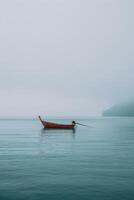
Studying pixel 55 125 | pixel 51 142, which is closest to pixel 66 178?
pixel 51 142

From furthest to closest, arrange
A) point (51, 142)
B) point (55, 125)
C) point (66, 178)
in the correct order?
1. point (55, 125)
2. point (51, 142)
3. point (66, 178)

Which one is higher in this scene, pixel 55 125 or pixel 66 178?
pixel 55 125

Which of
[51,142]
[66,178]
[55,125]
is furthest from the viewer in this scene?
[55,125]

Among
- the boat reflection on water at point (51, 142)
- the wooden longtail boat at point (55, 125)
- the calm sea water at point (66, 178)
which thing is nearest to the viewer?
the calm sea water at point (66, 178)

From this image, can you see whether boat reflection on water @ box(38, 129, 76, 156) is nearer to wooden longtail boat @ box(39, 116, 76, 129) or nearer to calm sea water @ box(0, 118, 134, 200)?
calm sea water @ box(0, 118, 134, 200)

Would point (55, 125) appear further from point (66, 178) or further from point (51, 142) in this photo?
point (66, 178)

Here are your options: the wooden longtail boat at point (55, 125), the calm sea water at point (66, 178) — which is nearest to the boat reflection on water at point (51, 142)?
the calm sea water at point (66, 178)

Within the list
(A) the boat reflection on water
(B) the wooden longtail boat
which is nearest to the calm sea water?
(A) the boat reflection on water

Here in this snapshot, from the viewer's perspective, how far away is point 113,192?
21.5 m

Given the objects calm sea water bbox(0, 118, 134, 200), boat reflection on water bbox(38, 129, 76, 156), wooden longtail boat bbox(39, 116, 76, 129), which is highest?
wooden longtail boat bbox(39, 116, 76, 129)

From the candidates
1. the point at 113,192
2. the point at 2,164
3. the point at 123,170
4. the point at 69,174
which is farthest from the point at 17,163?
the point at 113,192

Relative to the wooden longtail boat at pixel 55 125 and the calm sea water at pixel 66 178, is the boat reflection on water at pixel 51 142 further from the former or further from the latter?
the wooden longtail boat at pixel 55 125

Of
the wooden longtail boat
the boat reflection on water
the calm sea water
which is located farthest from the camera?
the wooden longtail boat

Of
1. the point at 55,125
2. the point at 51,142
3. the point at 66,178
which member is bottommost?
the point at 66,178
